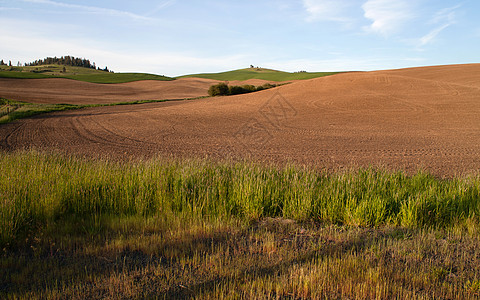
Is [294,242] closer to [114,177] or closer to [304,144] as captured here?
[114,177]

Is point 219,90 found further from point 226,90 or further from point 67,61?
point 67,61

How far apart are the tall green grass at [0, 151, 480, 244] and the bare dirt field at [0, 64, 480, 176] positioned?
3283 mm

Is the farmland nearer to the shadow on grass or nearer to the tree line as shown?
the shadow on grass

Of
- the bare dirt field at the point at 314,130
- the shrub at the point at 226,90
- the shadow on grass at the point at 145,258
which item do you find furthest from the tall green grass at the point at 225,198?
the shrub at the point at 226,90

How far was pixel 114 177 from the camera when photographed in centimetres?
689

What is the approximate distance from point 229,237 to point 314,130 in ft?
62.2

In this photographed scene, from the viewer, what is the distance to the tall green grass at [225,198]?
5535 mm

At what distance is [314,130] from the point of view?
22.8 m

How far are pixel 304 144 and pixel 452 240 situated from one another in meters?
12.8

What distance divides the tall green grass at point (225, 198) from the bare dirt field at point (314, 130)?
328 cm

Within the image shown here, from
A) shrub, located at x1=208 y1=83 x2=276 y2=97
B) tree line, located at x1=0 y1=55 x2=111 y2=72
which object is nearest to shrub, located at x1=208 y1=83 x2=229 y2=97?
shrub, located at x1=208 y1=83 x2=276 y2=97

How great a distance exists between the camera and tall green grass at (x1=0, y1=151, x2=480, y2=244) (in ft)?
18.2

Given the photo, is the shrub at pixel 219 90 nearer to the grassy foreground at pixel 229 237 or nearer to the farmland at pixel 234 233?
the farmland at pixel 234 233

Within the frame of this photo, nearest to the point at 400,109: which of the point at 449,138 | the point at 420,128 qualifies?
the point at 420,128
